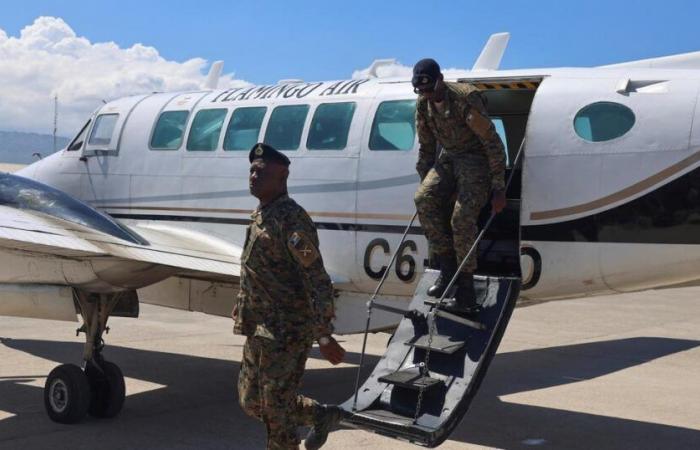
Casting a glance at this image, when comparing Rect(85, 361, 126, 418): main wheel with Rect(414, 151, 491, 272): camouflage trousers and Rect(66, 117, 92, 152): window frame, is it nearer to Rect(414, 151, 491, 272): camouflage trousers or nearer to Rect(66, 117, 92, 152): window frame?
Rect(414, 151, 491, 272): camouflage trousers

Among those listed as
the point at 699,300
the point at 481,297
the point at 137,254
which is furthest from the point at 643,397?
the point at 699,300

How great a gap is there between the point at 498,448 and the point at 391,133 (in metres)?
3.24

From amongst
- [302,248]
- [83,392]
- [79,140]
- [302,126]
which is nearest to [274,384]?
[302,248]

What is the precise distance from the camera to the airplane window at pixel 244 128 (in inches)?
396

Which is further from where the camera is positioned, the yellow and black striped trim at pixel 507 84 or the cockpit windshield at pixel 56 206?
the cockpit windshield at pixel 56 206

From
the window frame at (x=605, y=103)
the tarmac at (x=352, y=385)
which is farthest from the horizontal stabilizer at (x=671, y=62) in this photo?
the tarmac at (x=352, y=385)

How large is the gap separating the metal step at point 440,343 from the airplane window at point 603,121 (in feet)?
7.02

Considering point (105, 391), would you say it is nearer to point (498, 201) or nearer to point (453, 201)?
point (453, 201)

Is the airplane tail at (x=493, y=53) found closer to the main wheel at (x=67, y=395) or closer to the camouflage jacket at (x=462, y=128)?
the camouflage jacket at (x=462, y=128)

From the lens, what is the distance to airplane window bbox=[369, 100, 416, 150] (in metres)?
8.84

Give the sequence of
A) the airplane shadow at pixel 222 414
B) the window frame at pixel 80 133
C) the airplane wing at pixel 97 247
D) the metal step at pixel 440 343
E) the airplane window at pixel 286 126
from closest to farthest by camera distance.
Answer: the metal step at pixel 440 343, the airplane wing at pixel 97 247, the airplane shadow at pixel 222 414, the airplane window at pixel 286 126, the window frame at pixel 80 133

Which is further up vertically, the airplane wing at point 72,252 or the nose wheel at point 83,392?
the airplane wing at point 72,252

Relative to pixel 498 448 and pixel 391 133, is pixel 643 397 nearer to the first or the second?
pixel 498 448

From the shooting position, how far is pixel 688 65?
322 inches
